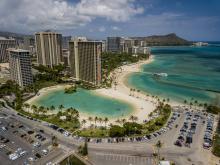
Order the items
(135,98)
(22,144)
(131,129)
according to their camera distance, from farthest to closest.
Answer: (135,98) < (131,129) < (22,144)

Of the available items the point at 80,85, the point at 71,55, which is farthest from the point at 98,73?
the point at 71,55

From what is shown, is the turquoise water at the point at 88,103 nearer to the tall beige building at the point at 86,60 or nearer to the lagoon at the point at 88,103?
the lagoon at the point at 88,103

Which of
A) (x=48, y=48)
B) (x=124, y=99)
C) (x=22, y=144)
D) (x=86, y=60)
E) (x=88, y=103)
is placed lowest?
(x=22, y=144)

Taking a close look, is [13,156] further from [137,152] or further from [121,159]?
[137,152]

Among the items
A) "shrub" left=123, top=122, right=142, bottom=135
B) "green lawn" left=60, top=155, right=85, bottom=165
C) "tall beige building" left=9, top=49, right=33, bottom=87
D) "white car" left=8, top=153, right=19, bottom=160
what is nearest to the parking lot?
"white car" left=8, top=153, right=19, bottom=160

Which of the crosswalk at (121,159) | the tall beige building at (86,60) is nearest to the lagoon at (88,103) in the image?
the tall beige building at (86,60)

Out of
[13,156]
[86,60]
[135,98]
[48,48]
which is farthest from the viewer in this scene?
[48,48]

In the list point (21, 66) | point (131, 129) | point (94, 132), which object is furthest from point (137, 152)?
point (21, 66)
